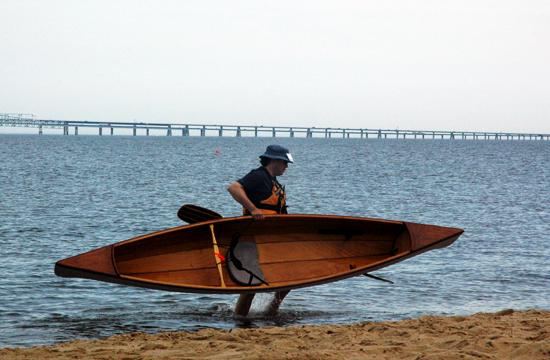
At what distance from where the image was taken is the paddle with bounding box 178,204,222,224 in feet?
39.5

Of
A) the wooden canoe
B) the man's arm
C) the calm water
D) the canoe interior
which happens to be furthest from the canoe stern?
the calm water

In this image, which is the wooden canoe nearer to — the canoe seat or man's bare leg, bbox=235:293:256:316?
the canoe seat

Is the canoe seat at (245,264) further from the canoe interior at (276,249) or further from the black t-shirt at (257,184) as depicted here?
the black t-shirt at (257,184)

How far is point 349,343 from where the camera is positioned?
8992 mm

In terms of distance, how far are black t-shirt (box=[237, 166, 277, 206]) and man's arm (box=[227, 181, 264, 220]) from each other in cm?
9

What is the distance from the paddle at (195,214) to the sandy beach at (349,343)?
82.4 inches

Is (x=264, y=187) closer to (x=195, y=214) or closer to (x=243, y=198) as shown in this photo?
(x=243, y=198)

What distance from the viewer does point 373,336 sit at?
9523 mm

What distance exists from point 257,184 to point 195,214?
3.48 feet

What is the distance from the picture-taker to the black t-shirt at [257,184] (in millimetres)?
11625

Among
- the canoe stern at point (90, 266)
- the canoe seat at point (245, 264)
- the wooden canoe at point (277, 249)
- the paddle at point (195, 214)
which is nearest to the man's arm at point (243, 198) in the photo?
the wooden canoe at point (277, 249)

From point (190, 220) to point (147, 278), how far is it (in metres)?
1.00

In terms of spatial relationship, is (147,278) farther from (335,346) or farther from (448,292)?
(448,292)

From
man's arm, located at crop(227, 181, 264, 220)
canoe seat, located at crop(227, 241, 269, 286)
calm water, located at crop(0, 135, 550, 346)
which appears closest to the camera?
man's arm, located at crop(227, 181, 264, 220)
